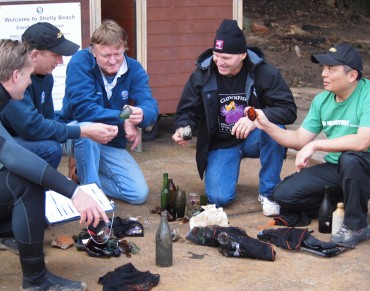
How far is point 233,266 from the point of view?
5055 mm

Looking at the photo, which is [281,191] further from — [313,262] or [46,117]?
[46,117]

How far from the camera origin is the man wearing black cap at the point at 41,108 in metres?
5.29

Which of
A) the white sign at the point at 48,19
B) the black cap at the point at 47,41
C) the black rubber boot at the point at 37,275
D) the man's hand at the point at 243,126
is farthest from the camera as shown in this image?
the white sign at the point at 48,19

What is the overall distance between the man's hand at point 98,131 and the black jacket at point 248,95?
75cm

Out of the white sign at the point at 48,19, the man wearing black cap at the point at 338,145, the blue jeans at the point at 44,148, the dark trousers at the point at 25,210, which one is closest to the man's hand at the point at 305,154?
the man wearing black cap at the point at 338,145

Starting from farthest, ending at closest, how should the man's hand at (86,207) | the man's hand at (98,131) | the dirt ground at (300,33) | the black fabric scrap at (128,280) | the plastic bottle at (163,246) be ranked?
the dirt ground at (300,33) → the man's hand at (98,131) → the plastic bottle at (163,246) → the black fabric scrap at (128,280) → the man's hand at (86,207)

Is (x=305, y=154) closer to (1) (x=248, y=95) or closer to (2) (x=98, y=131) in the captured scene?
(1) (x=248, y=95)

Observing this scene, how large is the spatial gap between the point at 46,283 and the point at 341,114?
2.62 m

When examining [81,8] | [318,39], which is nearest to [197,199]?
[81,8]

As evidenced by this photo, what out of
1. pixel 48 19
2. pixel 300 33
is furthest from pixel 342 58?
pixel 300 33

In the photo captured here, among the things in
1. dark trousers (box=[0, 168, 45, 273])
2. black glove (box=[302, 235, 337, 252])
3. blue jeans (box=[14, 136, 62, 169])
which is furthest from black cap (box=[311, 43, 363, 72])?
dark trousers (box=[0, 168, 45, 273])

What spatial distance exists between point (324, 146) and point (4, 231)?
94.4 inches

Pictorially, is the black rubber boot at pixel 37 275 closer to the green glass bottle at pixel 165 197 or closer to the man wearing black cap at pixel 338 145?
→ the green glass bottle at pixel 165 197

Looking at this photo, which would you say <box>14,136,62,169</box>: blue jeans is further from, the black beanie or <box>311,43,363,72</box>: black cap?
<box>311,43,363,72</box>: black cap
